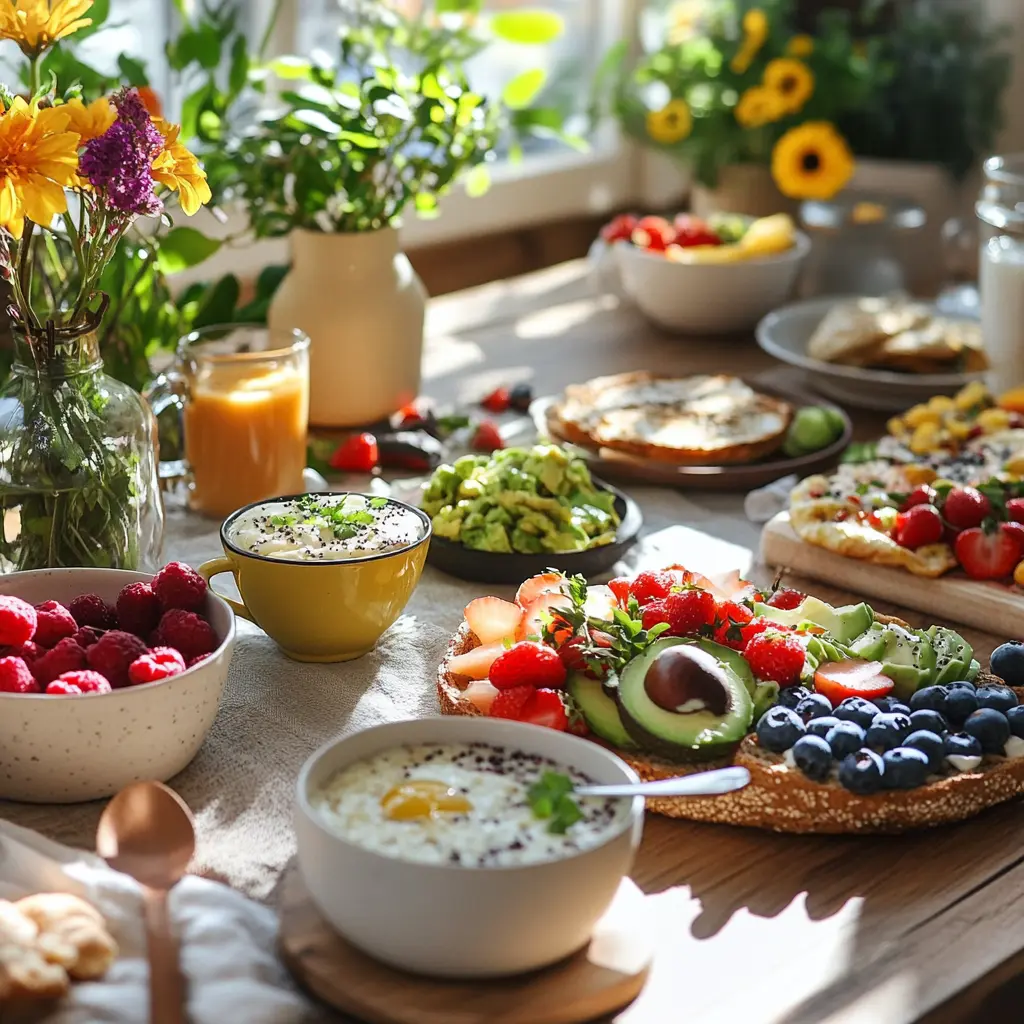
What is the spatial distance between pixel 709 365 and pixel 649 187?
4.07 feet

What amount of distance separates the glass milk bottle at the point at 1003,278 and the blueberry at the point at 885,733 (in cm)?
113

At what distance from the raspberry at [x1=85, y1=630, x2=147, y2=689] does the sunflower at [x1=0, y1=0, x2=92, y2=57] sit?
1.76 feet

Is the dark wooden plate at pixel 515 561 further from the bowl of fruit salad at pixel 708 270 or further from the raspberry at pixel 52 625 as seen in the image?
the bowl of fruit salad at pixel 708 270

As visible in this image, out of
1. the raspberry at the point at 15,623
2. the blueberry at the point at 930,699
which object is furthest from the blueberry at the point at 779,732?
the raspberry at the point at 15,623

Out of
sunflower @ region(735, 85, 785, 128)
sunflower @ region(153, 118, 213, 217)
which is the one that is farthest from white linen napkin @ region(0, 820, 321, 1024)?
sunflower @ region(735, 85, 785, 128)

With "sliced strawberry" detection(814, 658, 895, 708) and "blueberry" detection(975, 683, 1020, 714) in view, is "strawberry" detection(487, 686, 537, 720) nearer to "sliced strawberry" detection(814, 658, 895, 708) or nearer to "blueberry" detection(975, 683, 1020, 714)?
"sliced strawberry" detection(814, 658, 895, 708)

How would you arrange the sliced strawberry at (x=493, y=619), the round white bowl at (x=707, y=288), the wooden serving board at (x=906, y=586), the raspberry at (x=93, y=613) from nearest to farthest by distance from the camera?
the raspberry at (x=93, y=613), the sliced strawberry at (x=493, y=619), the wooden serving board at (x=906, y=586), the round white bowl at (x=707, y=288)

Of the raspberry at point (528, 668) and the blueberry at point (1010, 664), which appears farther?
the blueberry at point (1010, 664)

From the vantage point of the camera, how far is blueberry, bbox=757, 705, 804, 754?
3.87ft

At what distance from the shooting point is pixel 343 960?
3.19ft

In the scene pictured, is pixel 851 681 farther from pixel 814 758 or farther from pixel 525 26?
pixel 525 26

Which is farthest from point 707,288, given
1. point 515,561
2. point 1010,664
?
point 1010,664

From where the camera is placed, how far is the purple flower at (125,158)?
1.17m

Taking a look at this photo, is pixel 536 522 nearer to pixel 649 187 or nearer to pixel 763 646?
pixel 763 646
